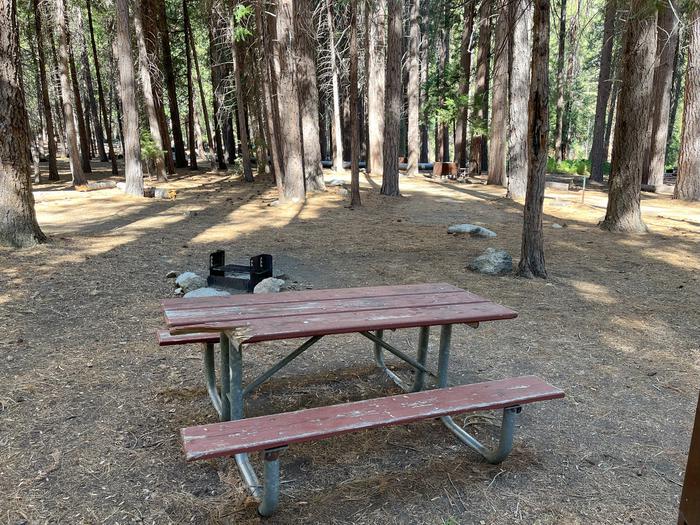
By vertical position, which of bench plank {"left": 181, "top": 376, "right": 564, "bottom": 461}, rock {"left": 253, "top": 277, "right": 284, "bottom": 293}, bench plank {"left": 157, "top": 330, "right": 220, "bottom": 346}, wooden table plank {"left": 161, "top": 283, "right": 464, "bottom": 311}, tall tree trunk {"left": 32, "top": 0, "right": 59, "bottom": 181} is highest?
tall tree trunk {"left": 32, "top": 0, "right": 59, "bottom": 181}

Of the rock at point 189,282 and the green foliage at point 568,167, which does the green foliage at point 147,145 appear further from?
the green foliage at point 568,167

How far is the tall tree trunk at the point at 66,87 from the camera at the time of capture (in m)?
14.0

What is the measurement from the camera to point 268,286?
5816mm

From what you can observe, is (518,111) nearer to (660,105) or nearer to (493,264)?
(660,105)

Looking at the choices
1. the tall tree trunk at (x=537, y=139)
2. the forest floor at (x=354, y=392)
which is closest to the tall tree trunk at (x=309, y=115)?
the forest floor at (x=354, y=392)

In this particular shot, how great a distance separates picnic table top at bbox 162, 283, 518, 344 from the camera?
8.85 feet

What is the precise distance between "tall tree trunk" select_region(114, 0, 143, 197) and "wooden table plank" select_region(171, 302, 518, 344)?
1348 cm

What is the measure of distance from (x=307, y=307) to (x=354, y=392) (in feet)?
3.25

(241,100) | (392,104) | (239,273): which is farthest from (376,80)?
(239,273)

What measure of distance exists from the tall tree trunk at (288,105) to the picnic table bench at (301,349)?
10170 millimetres

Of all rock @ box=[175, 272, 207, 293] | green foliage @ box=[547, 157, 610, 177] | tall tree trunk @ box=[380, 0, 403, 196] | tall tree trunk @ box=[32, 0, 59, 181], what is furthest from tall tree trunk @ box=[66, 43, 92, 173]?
green foliage @ box=[547, 157, 610, 177]

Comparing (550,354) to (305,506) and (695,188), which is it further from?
(695,188)

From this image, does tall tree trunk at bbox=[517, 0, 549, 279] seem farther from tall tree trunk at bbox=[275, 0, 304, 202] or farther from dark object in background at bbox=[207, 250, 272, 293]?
tall tree trunk at bbox=[275, 0, 304, 202]

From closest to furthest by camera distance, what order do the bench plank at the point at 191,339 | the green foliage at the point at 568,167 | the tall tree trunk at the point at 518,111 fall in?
the bench plank at the point at 191,339 → the tall tree trunk at the point at 518,111 → the green foliage at the point at 568,167
